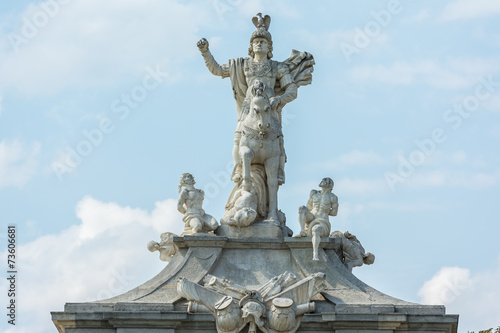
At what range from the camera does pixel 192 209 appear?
3161cm

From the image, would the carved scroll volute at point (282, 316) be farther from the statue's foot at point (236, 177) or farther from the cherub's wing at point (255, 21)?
the cherub's wing at point (255, 21)

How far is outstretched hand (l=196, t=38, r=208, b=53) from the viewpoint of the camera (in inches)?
1291

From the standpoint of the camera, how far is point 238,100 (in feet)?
108

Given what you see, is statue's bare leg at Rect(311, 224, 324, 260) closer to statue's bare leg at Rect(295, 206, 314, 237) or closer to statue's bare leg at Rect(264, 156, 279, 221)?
statue's bare leg at Rect(295, 206, 314, 237)

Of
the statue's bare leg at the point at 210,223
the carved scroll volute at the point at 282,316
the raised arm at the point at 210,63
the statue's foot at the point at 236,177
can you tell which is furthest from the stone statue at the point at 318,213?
the raised arm at the point at 210,63

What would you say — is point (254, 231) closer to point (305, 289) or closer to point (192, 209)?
point (192, 209)

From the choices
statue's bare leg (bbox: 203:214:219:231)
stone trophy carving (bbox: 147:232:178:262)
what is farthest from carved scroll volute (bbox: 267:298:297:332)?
stone trophy carving (bbox: 147:232:178:262)

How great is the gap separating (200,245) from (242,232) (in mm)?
845

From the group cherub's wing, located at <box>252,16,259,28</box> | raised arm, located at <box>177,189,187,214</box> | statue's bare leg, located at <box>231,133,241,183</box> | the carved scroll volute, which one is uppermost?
cherub's wing, located at <box>252,16,259,28</box>

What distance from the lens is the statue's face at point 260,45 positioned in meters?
32.9

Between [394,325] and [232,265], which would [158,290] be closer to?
[232,265]

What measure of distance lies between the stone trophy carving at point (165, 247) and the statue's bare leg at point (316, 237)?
Result: 2776 millimetres

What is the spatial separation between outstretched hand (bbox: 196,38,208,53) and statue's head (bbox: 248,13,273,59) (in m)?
0.92

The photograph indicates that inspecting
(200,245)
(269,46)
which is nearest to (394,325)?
(200,245)
